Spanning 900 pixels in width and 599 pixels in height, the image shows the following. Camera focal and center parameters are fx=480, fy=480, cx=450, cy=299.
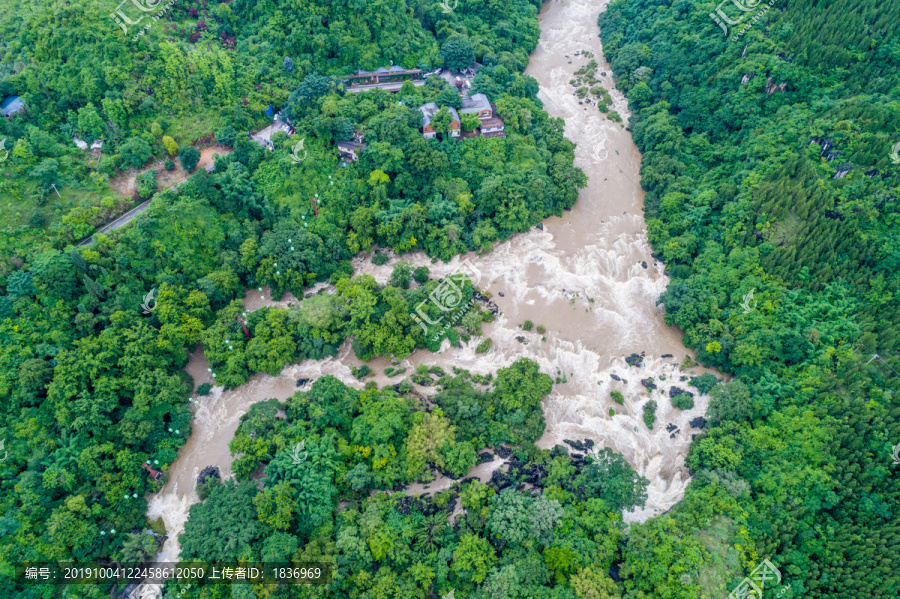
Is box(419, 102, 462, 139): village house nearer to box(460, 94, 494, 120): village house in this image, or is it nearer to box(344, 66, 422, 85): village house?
box(460, 94, 494, 120): village house

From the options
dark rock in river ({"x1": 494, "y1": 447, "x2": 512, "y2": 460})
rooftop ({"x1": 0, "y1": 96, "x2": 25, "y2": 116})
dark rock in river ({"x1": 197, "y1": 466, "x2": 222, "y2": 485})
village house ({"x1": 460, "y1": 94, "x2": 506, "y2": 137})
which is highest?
village house ({"x1": 460, "y1": 94, "x2": 506, "y2": 137})

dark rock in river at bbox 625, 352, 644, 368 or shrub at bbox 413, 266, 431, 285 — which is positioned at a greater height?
dark rock in river at bbox 625, 352, 644, 368

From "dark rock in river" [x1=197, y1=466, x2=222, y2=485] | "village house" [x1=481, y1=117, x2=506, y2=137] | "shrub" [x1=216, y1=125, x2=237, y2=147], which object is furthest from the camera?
"village house" [x1=481, y1=117, x2=506, y2=137]

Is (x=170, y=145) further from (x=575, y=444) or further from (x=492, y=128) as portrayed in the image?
(x=575, y=444)

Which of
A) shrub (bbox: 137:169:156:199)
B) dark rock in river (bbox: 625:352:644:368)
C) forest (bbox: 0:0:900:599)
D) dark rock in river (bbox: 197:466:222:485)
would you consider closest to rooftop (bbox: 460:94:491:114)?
forest (bbox: 0:0:900:599)

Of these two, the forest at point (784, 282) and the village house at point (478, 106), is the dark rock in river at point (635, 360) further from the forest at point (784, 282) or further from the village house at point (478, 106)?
the village house at point (478, 106)

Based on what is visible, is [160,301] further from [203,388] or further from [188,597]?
[188,597]

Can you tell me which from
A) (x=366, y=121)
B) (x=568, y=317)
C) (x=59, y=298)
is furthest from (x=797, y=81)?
(x=59, y=298)
